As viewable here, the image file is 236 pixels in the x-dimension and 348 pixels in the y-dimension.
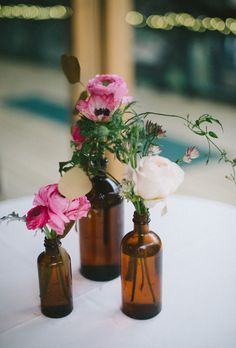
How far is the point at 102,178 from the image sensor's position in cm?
105

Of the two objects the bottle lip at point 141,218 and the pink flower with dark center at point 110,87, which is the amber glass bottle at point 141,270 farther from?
the pink flower with dark center at point 110,87

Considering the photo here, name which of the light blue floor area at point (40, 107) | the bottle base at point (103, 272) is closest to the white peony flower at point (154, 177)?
the bottle base at point (103, 272)

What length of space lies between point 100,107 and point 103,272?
0.42 metres

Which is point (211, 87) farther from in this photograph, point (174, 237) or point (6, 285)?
point (6, 285)

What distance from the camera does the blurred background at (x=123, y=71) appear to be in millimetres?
2693

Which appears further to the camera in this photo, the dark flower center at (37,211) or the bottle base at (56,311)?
the bottle base at (56,311)

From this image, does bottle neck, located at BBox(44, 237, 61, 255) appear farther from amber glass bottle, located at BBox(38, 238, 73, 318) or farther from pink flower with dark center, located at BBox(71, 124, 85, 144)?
pink flower with dark center, located at BBox(71, 124, 85, 144)

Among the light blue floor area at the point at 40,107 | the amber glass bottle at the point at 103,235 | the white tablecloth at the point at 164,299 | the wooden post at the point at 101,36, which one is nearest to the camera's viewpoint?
the white tablecloth at the point at 164,299

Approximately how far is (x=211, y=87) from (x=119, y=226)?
4567 mm

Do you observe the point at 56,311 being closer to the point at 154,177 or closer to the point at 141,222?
the point at 141,222

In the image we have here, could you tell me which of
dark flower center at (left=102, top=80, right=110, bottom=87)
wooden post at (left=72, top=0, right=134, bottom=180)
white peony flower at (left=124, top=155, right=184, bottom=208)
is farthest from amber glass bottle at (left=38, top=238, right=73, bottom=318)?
wooden post at (left=72, top=0, right=134, bottom=180)

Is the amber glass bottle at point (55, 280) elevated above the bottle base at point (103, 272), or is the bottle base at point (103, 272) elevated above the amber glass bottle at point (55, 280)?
the amber glass bottle at point (55, 280)

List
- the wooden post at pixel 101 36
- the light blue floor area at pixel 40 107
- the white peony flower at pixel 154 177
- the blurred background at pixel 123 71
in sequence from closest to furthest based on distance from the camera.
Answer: the white peony flower at pixel 154 177 → the wooden post at pixel 101 36 → the blurred background at pixel 123 71 → the light blue floor area at pixel 40 107

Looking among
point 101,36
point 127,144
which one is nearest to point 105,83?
point 127,144
